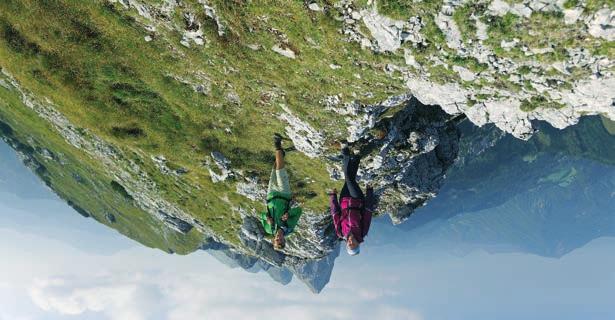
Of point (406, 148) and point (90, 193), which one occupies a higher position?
point (406, 148)

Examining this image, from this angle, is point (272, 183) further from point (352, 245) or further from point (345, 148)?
point (345, 148)

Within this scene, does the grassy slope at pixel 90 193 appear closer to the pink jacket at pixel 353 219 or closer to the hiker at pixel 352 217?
the hiker at pixel 352 217

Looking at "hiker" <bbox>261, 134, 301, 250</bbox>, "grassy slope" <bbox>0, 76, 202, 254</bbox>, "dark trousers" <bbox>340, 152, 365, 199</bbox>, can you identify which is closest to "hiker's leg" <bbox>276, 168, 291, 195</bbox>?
"hiker" <bbox>261, 134, 301, 250</bbox>

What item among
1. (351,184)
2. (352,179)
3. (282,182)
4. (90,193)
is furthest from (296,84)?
(90,193)

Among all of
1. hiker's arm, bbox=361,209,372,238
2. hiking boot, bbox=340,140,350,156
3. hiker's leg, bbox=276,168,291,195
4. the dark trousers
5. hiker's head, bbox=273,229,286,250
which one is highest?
hiking boot, bbox=340,140,350,156

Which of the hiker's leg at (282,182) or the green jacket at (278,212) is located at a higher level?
the hiker's leg at (282,182)

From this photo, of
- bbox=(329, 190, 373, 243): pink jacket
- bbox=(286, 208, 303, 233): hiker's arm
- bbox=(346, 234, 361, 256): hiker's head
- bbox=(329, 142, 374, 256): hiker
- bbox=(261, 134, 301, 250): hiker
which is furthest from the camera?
bbox=(286, 208, 303, 233): hiker's arm

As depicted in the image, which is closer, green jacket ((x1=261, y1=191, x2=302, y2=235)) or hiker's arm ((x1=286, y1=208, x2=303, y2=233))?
green jacket ((x1=261, y1=191, x2=302, y2=235))

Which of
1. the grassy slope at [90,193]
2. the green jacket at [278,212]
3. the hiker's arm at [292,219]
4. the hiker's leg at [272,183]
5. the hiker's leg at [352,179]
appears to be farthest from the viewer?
the grassy slope at [90,193]

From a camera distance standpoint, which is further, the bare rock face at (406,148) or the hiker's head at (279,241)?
the bare rock face at (406,148)

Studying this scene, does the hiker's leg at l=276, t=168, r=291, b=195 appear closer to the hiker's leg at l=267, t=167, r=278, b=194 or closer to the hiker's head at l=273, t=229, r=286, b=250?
the hiker's leg at l=267, t=167, r=278, b=194

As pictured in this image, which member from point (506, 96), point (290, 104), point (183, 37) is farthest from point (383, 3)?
point (183, 37)

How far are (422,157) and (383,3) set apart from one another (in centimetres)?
2579

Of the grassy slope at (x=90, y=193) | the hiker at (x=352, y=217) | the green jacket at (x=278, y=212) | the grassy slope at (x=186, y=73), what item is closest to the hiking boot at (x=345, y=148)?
the grassy slope at (x=186, y=73)
